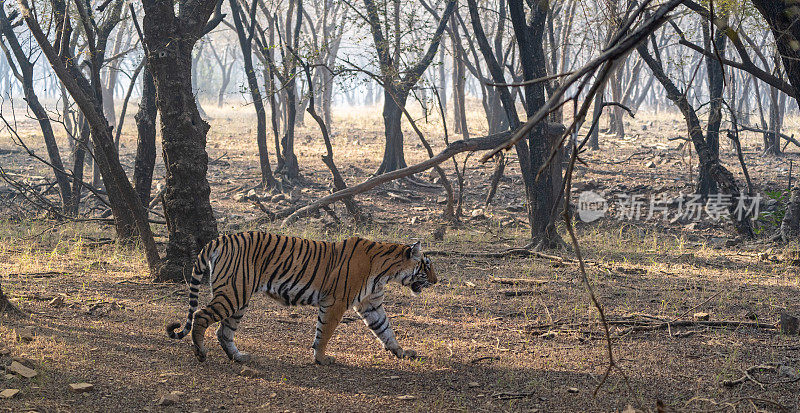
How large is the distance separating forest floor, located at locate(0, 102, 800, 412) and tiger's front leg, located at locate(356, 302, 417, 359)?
105mm

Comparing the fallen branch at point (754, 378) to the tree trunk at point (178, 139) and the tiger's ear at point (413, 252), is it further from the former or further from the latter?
the tree trunk at point (178, 139)

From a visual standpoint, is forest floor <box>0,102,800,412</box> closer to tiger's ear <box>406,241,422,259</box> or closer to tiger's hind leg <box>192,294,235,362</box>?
tiger's hind leg <box>192,294,235,362</box>

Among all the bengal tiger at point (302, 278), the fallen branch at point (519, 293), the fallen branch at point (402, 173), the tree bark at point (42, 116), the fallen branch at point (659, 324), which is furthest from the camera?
the tree bark at point (42, 116)

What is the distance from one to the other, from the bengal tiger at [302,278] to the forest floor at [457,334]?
25 centimetres

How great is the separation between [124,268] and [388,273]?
166 inches

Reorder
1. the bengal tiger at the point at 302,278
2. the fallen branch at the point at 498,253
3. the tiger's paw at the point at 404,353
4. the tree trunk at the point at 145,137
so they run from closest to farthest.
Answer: the bengal tiger at the point at 302,278
the tiger's paw at the point at 404,353
the fallen branch at the point at 498,253
the tree trunk at the point at 145,137

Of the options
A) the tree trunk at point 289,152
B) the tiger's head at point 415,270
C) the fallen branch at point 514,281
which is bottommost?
the fallen branch at point 514,281

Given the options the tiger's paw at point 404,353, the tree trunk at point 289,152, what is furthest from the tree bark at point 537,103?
the tree trunk at point 289,152

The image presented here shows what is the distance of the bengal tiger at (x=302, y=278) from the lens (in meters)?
4.96

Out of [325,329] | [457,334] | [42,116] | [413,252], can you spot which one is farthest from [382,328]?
[42,116]

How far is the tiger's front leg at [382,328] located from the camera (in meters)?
5.24

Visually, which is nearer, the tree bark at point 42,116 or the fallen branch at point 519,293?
the fallen branch at point 519,293

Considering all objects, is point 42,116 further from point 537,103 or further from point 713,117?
point 713,117

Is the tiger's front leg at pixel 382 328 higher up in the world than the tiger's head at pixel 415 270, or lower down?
lower down
